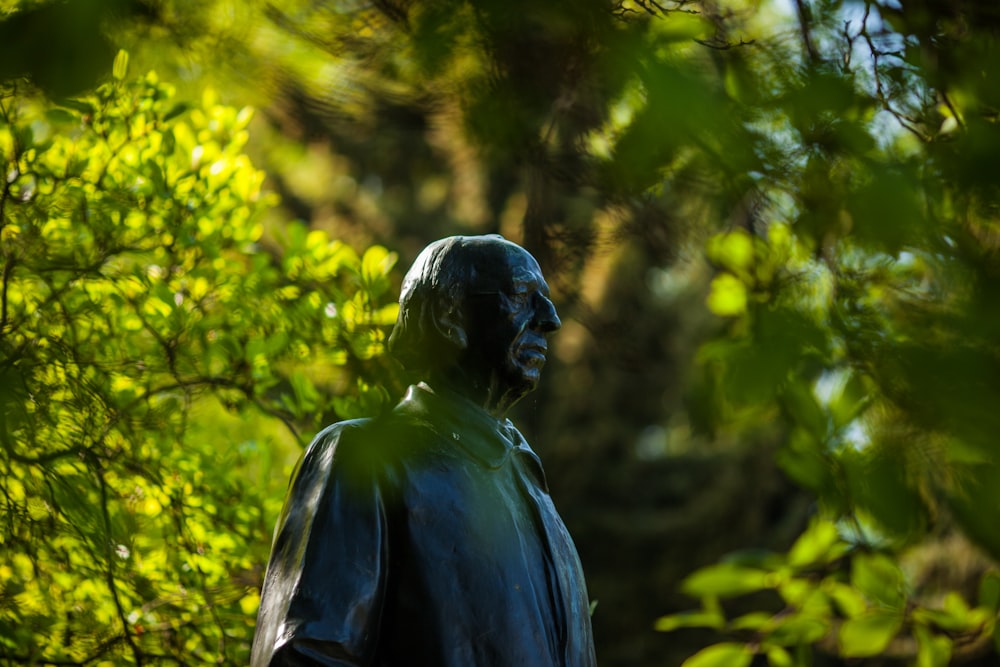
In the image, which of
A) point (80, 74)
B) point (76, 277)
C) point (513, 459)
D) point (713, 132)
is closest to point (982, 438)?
point (713, 132)

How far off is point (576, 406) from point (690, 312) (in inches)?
83.9

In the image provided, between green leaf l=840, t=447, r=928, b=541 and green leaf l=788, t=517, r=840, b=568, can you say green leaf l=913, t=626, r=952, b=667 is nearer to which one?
green leaf l=788, t=517, r=840, b=568

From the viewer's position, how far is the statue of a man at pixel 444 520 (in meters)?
2.60

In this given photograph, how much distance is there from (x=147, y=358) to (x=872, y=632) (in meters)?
2.99

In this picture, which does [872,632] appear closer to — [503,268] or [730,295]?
[730,295]

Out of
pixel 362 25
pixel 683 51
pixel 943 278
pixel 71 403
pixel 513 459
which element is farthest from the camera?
pixel 71 403

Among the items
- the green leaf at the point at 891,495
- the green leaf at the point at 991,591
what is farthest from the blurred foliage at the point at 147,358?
the green leaf at the point at 891,495

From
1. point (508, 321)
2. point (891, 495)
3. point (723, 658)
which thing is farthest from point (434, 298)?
point (891, 495)

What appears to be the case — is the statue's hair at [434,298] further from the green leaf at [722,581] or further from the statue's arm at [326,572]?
the green leaf at [722,581]

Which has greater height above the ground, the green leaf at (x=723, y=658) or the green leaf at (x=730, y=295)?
the green leaf at (x=730, y=295)

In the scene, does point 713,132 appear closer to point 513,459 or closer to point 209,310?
point 513,459

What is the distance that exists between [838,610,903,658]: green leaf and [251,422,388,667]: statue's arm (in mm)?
1066

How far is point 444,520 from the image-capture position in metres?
2.78

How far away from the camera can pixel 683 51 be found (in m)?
2.00
